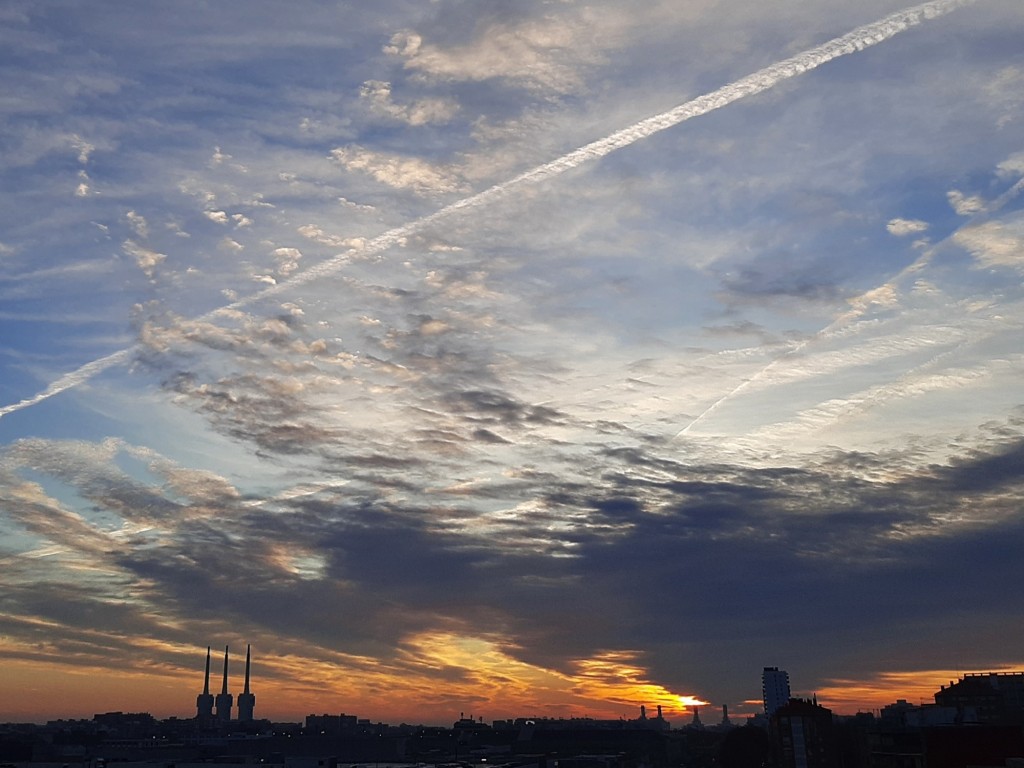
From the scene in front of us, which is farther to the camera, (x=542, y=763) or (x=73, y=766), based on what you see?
(x=542, y=763)

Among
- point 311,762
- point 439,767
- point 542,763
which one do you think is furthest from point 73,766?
point 542,763

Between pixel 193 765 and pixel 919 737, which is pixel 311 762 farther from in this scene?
pixel 919 737

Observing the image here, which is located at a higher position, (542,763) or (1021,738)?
(1021,738)

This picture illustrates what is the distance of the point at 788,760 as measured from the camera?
19325 centimetres

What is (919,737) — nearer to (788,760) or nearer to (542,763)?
(788,760)

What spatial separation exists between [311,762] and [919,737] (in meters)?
116

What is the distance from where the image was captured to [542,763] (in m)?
195

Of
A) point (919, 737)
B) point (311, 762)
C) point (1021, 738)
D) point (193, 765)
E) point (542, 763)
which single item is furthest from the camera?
point (542, 763)

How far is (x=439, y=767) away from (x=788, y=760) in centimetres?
7621

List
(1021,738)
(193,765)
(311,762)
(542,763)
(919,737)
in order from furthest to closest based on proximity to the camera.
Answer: (542,763)
(311,762)
(193,765)
(919,737)
(1021,738)

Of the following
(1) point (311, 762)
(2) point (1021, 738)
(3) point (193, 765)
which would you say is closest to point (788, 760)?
(2) point (1021, 738)

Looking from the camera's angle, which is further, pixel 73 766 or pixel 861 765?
pixel 861 765

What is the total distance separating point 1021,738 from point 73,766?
163464mm

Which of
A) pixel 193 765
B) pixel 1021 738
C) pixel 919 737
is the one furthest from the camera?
pixel 193 765
